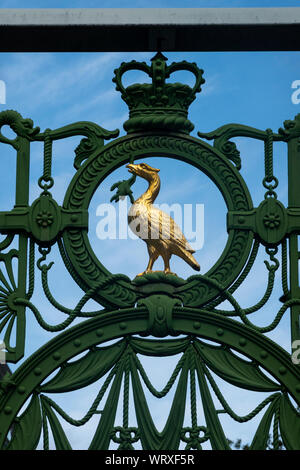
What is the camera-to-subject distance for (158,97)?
32.5 ft

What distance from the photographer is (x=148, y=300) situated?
938 centimetres

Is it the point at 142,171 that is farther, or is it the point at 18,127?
the point at 18,127

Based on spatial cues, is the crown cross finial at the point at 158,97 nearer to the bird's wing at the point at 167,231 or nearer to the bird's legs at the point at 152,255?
the bird's wing at the point at 167,231

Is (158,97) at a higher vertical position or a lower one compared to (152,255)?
higher

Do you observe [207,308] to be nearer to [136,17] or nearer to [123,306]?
[123,306]

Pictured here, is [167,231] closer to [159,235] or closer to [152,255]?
[159,235]

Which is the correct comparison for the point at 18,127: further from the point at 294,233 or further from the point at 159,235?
the point at 294,233

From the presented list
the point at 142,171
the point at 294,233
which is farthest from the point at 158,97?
the point at 294,233

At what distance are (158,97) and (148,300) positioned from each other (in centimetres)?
151

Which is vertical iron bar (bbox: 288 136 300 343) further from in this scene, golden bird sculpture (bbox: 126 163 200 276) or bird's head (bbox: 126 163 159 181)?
bird's head (bbox: 126 163 159 181)

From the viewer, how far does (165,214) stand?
9641 millimetres

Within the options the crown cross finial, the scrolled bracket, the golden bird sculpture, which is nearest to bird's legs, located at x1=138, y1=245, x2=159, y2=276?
the golden bird sculpture

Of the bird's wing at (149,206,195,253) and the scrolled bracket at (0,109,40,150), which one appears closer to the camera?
the bird's wing at (149,206,195,253)

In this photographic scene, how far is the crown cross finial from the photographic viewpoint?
9.86 meters
